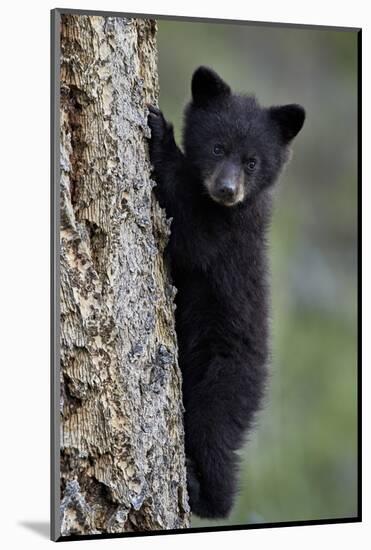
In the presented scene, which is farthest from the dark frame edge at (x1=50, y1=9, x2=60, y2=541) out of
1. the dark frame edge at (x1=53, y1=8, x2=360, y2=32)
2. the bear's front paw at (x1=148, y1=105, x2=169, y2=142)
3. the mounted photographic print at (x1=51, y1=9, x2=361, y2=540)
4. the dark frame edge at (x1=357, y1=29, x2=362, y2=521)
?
the dark frame edge at (x1=357, y1=29, x2=362, y2=521)

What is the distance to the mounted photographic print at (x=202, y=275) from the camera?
4.39 meters

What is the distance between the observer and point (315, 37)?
5371mm

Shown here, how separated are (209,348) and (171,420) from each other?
51 cm

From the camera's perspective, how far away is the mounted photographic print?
4.39 m

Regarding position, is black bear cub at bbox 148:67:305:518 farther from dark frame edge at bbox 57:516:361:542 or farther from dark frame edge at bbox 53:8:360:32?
dark frame edge at bbox 53:8:360:32

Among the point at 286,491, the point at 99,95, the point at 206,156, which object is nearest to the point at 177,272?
the point at 206,156

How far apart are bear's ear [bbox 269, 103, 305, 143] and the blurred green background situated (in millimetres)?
292

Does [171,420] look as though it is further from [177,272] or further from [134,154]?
[134,154]

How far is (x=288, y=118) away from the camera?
507 cm

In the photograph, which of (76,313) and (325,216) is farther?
(325,216)

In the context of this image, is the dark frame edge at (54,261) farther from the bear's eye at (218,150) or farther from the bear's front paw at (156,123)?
the bear's eye at (218,150)

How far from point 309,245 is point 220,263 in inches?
37.6

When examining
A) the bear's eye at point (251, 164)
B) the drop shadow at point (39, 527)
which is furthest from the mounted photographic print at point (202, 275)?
the drop shadow at point (39, 527)

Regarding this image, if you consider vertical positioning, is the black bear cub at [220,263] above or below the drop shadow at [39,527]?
above
